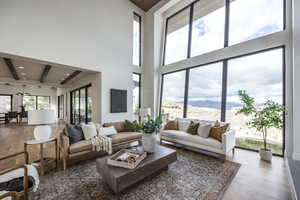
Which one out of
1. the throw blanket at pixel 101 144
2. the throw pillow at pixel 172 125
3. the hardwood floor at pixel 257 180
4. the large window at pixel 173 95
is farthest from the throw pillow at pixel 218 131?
the throw blanket at pixel 101 144

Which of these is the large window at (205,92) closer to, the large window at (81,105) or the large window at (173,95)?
the large window at (173,95)

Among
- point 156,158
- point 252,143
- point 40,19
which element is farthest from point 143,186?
point 40,19

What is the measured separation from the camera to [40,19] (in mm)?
3330

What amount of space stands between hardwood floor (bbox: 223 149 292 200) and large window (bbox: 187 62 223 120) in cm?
170

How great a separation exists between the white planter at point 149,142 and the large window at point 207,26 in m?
3.97

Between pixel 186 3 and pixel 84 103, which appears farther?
pixel 84 103

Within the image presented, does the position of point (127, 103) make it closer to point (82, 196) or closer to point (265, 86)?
point (82, 196)

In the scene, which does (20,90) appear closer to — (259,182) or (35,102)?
(35,102)

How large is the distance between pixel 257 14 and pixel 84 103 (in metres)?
7.45

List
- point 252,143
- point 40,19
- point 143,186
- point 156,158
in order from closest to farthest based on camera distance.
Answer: point 143,186 → point 156,158 → point 40,19 → point 252,143

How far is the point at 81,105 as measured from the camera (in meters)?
6.65

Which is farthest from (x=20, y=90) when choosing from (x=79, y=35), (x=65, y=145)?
(x=65, y=145)

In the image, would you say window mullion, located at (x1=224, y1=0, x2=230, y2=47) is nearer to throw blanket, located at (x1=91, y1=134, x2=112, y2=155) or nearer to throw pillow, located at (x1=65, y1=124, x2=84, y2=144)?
throw blanket, located at (x1=91, y1=134, x2=112, y2=155)

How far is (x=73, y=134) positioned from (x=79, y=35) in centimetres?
312
